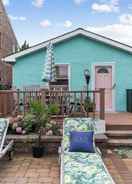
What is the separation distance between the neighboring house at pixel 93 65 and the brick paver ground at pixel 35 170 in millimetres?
6428

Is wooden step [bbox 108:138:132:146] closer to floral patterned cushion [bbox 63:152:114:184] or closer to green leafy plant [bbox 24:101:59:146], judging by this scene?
green leafy plant [bbox 24:101:59:146]

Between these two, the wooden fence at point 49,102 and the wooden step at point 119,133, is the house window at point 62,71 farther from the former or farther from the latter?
the wooden step at point 119,133

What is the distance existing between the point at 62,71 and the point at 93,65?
141cm

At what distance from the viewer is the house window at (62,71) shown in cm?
1485

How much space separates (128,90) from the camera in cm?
1454

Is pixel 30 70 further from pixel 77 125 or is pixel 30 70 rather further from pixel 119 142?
pixel 77 125

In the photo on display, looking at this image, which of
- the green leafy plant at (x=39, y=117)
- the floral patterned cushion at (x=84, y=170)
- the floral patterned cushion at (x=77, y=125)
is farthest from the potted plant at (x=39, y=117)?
the floral patterned cushion at (x=84, y=170)

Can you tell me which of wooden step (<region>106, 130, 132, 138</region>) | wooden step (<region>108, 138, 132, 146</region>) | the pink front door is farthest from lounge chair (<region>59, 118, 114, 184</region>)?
the pink front door

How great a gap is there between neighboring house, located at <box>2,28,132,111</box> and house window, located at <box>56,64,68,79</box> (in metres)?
→ 0.04

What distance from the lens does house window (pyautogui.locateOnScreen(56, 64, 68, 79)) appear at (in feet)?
48.7

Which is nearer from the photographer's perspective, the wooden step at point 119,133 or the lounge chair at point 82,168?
the lounge chair at point 82,168

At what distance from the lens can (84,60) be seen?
14.8m

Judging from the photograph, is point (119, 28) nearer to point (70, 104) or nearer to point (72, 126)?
point (70, 104)

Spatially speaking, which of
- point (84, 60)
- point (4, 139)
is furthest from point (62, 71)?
point (4, 139)
